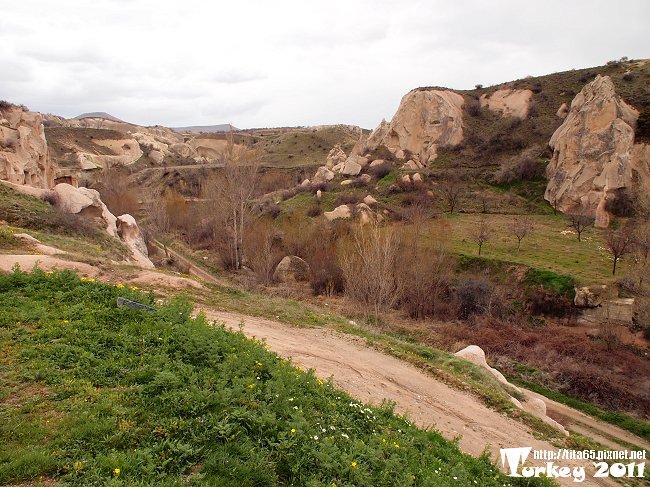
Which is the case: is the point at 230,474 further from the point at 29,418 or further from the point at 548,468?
the point at 548,468

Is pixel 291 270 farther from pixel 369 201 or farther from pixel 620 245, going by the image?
pixel 620 245

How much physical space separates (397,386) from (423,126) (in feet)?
153

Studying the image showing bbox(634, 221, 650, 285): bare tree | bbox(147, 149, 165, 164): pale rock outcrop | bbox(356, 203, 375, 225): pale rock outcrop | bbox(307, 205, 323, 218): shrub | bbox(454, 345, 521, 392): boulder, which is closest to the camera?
bbox(454, 345, 521, 392): boulder

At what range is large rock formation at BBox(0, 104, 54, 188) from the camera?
971 inches

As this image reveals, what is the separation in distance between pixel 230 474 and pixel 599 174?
40.0m

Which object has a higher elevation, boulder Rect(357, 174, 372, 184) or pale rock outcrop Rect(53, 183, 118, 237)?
boulder Rect(357, 174, 372, 184)

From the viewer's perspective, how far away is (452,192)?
39875 millimetres

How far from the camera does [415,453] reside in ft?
19.0

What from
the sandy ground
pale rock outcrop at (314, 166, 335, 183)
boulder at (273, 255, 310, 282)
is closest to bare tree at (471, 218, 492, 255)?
boulder at (273, 255, 310, 282)

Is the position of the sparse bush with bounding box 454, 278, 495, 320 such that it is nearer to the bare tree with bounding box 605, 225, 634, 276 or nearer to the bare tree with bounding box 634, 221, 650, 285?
the bare tree with bounding box 605, 225, 634, 276

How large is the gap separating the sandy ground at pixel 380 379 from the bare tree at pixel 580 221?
2072 cm

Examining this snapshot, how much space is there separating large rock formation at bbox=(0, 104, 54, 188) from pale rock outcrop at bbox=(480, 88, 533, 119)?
49988 mm

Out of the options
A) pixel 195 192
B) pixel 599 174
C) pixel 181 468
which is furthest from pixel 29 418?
pixel 195 192

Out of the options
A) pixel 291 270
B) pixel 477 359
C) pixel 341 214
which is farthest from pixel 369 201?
pixel 477 359
